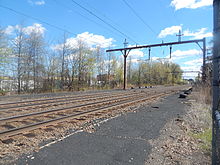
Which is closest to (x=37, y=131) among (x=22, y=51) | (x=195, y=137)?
(x=195, y=137)

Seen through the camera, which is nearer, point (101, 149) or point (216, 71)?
point (216, 71)

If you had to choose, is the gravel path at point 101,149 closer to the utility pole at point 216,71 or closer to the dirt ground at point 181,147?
the dirt ground at point 181,147

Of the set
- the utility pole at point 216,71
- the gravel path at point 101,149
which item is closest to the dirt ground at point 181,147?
the gravel path at point 101,149

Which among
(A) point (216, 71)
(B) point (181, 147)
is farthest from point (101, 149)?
(A) point (216, 71)

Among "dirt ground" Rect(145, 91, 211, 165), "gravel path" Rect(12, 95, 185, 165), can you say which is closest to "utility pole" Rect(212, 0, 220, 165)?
"dirt ground" Rect(145, 91, 211, 165)

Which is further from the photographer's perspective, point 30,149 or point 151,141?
point 151,141

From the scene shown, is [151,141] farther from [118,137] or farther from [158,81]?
[158,81]

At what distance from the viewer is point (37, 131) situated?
5.84 metres

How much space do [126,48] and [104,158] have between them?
1180 inches

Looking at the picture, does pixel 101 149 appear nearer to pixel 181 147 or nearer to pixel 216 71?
pixel 181 147

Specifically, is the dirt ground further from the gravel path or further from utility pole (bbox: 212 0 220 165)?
utility pole (bbox: 212 0 220 165)

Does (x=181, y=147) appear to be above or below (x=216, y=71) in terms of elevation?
below

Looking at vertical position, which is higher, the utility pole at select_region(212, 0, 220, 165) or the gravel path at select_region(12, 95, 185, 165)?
the utility pole at select_region(212, 0, 220, 165)

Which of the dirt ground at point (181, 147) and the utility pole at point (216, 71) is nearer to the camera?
the utility pole at point (216, 71)
